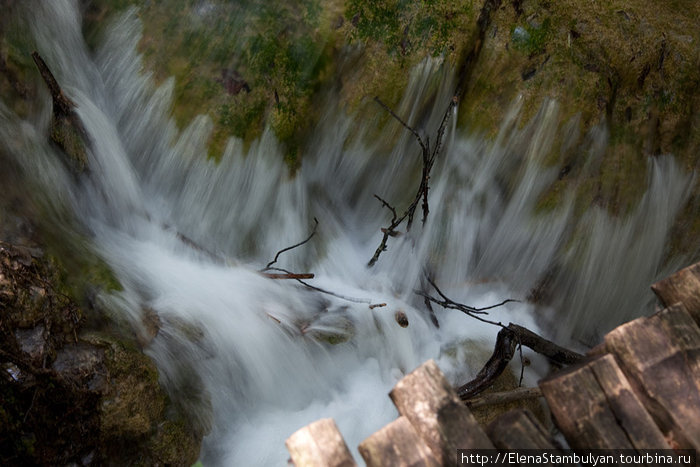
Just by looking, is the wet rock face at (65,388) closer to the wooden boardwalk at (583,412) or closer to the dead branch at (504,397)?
the wooden boardwalk at (583,412)

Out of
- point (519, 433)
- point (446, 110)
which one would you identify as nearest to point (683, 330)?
point (519, 433)

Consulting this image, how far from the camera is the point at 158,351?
9.93ft

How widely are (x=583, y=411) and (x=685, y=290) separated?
2.28ft

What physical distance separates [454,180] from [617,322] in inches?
66.2

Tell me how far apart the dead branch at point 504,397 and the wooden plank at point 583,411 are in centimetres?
145

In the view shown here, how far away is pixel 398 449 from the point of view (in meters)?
1.87

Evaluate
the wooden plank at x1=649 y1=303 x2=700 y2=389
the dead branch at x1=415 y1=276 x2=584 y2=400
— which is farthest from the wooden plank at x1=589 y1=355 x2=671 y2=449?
the dead branch at x1=415 y1=276 x2=584 y2=400

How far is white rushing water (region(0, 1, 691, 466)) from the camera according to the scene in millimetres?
3365

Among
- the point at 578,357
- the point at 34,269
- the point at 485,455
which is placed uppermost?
the point at 34,269

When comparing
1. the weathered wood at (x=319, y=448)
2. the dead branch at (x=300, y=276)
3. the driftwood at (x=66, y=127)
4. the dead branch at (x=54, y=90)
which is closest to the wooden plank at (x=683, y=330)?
the weathered wood at (x=319, y=448)

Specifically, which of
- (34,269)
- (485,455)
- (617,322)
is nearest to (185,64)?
(34,269)

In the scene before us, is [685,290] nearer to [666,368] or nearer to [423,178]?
[666,368]

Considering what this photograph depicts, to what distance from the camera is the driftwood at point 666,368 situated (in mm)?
1956

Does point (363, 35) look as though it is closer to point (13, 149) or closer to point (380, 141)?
point (380, 141)
